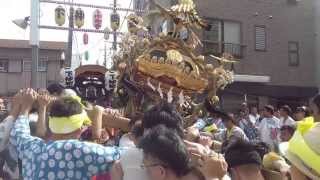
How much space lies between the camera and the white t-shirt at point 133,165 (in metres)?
2.45

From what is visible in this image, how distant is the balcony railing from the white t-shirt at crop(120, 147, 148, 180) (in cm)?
1638

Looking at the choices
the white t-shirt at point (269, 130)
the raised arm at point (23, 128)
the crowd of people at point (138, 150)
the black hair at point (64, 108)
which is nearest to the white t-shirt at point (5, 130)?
the crowd of people at point (138, 150)

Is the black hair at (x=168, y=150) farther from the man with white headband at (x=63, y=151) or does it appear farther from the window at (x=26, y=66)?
the window at (x=26, y=66)

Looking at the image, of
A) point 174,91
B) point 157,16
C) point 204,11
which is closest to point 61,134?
point 174,91

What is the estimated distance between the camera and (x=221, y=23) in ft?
64.5

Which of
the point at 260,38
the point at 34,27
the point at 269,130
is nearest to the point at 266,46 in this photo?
the point at 260,38

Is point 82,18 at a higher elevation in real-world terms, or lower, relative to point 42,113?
higher

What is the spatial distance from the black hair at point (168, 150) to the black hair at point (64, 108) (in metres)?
0.88

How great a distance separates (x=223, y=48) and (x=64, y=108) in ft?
55.5

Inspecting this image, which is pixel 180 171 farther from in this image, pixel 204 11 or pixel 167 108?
pixel 204 11

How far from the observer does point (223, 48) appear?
773 inches

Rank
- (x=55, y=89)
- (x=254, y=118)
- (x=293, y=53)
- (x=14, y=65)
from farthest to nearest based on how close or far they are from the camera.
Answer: (x=14, y=65)
(x=293, y=53)
(x=254, y=118)
(x=55, y=89)

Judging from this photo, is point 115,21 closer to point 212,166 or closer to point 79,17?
point 79,17

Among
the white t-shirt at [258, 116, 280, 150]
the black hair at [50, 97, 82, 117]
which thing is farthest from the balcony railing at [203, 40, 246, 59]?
the black hair at [50, 97, 82, 117]
